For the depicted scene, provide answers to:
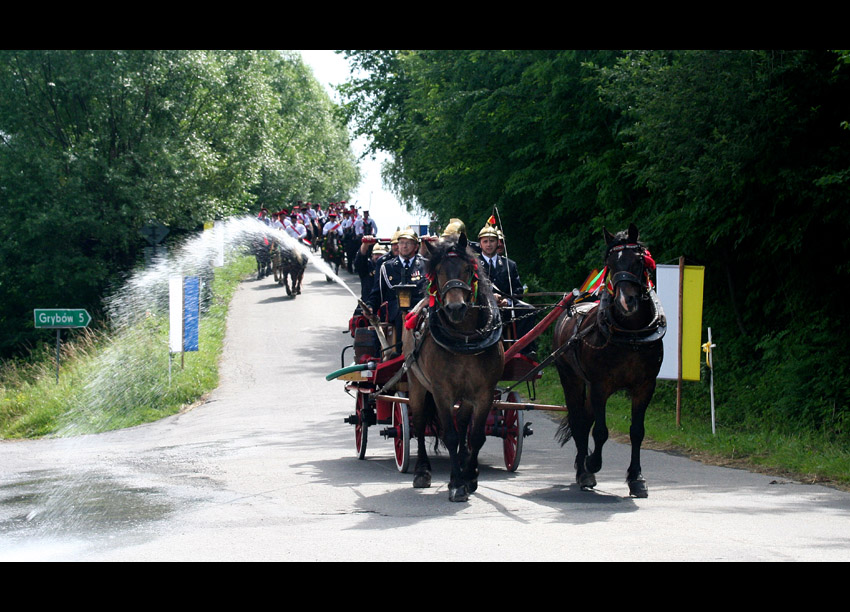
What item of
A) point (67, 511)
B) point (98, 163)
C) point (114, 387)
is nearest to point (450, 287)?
point (67, 511)

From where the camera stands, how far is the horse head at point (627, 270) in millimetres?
9258

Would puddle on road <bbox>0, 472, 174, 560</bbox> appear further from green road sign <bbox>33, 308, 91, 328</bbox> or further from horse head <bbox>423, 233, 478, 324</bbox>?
green road sign <bbox>33, 308, 91, 328</bbox>

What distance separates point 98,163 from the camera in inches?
1574

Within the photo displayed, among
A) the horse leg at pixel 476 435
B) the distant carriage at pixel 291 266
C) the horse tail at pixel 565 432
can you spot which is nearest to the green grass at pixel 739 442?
the horse tail at pixel 565 432

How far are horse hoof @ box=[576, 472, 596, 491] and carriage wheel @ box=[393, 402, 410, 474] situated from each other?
6.31 feet

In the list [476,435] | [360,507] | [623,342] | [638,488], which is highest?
[623,342]

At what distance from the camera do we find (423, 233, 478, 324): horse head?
9.20m

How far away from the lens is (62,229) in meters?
39.6

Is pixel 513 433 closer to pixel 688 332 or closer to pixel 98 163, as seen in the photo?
pixel 688 332

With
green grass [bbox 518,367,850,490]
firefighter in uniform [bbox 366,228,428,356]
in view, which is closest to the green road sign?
green grass [bbox 518,367,850,490]

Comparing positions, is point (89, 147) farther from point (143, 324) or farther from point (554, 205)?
point (554, 205)

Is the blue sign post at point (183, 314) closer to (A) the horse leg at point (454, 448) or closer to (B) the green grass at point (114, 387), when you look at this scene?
(B) the green grass at point (114, 387)

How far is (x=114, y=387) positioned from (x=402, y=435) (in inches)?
486

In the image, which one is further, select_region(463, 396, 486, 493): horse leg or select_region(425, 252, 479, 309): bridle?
select_region(463, 396, 486, 493): horse leg
